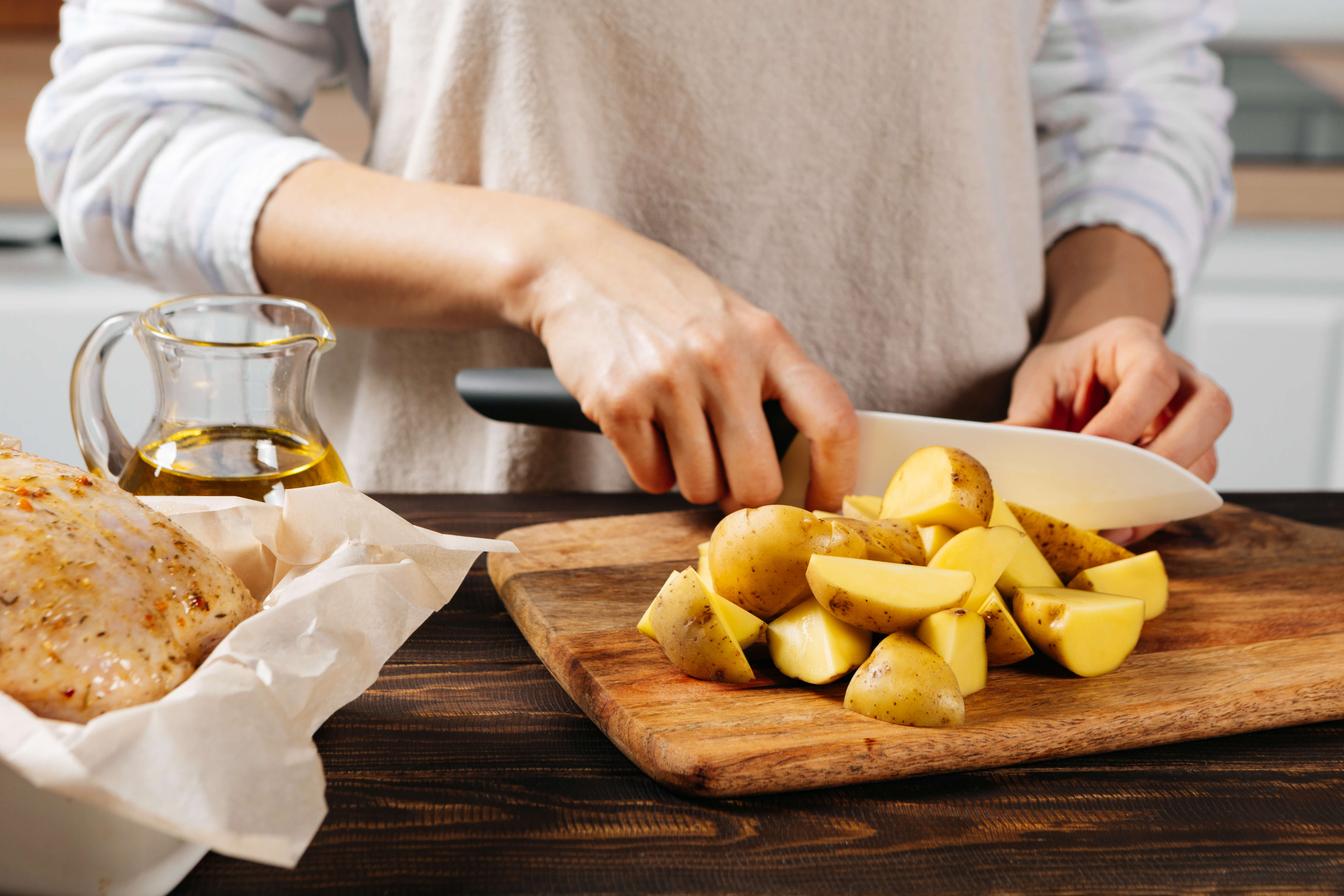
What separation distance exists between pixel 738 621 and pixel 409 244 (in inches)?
18.5

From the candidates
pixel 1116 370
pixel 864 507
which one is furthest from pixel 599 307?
pixel 1116 370

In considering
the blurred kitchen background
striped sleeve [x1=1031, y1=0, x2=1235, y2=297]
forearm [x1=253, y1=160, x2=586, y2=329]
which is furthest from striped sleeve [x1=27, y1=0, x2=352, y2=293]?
the blurred kitchen background

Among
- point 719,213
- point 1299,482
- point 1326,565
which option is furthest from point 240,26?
point 1299,482

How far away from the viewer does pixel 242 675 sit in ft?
1.24

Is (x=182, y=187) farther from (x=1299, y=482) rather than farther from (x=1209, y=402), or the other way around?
(x=1299, y=482)

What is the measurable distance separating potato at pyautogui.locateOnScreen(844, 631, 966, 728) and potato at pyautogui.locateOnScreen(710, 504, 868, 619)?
6cm

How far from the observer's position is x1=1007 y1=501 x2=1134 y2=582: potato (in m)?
0.71

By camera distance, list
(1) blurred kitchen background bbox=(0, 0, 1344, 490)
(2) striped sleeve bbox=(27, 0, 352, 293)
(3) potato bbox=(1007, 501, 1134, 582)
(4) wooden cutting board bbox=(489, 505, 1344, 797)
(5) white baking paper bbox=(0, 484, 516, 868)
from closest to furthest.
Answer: (5) white baking paper bbox=(0, 484, 516, 868) < (4) wooden cutting board bbox=(489, 505, 1344, 797) < (3) potato bbox=(1007, 501, 1134, 582) < (2) striped sleeve bbox=(27, 0, 352, 293) < (1) blurred kitchen background bbox=(0, 0, 1344, 490)

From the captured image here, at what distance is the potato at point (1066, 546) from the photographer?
707mm

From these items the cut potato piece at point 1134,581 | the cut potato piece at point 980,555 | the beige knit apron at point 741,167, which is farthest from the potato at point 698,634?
the beige knit apron at point 741,167

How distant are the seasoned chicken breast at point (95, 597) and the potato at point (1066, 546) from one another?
0.50 metres

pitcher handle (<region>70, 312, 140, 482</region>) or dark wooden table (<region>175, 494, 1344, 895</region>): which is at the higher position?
A: pitcher handle (<region>70, 312, 140, 482</region>)

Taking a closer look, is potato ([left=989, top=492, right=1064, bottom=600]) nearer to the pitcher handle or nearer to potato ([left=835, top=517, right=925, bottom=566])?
potato ([left=835, top=517, right=925, bottom=566])

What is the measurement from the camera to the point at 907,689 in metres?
0.52
